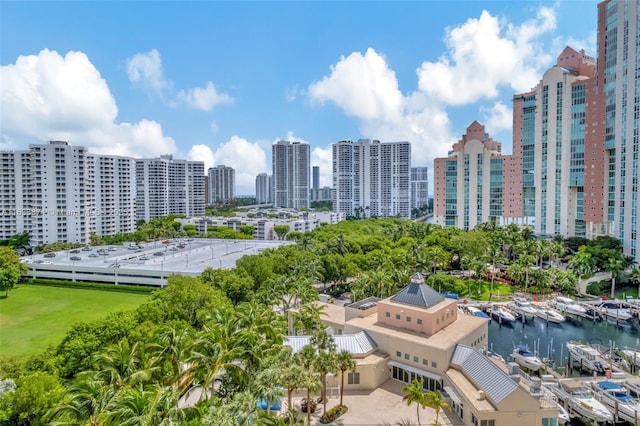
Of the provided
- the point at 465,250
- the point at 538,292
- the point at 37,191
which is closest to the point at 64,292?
the point at 37,191

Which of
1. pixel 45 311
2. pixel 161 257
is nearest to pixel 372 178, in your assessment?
pixel 161 257

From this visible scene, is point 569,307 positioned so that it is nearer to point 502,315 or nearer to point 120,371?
point 502,315

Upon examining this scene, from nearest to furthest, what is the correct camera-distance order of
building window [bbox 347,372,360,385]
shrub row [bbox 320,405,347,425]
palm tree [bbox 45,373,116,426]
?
1. palm tree [bbox 45,373,116,426]
2. shrub row [bbox 320,405,347,425]
3. building window [bbox 347,372,360,385]

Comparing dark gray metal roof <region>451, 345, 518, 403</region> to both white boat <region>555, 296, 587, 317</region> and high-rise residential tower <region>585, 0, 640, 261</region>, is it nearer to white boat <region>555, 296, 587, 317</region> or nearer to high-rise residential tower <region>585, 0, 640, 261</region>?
white boat <region>555, 296, 587, 317</region>

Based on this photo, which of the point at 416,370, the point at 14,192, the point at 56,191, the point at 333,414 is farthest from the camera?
the point at 14,192

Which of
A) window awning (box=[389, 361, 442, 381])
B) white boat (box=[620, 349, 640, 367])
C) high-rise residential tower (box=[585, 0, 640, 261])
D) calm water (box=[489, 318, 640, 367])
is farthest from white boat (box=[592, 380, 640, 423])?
high-rise residential tower (box=[585, 0, 640, 261])

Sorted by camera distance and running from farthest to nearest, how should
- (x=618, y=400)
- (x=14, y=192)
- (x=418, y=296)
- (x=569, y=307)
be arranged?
(x=14, y=192)
(x=569, y=307)
(x=418, y=296)
(x=618, y=400)

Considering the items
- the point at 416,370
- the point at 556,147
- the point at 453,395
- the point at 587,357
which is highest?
the point at 556,147
